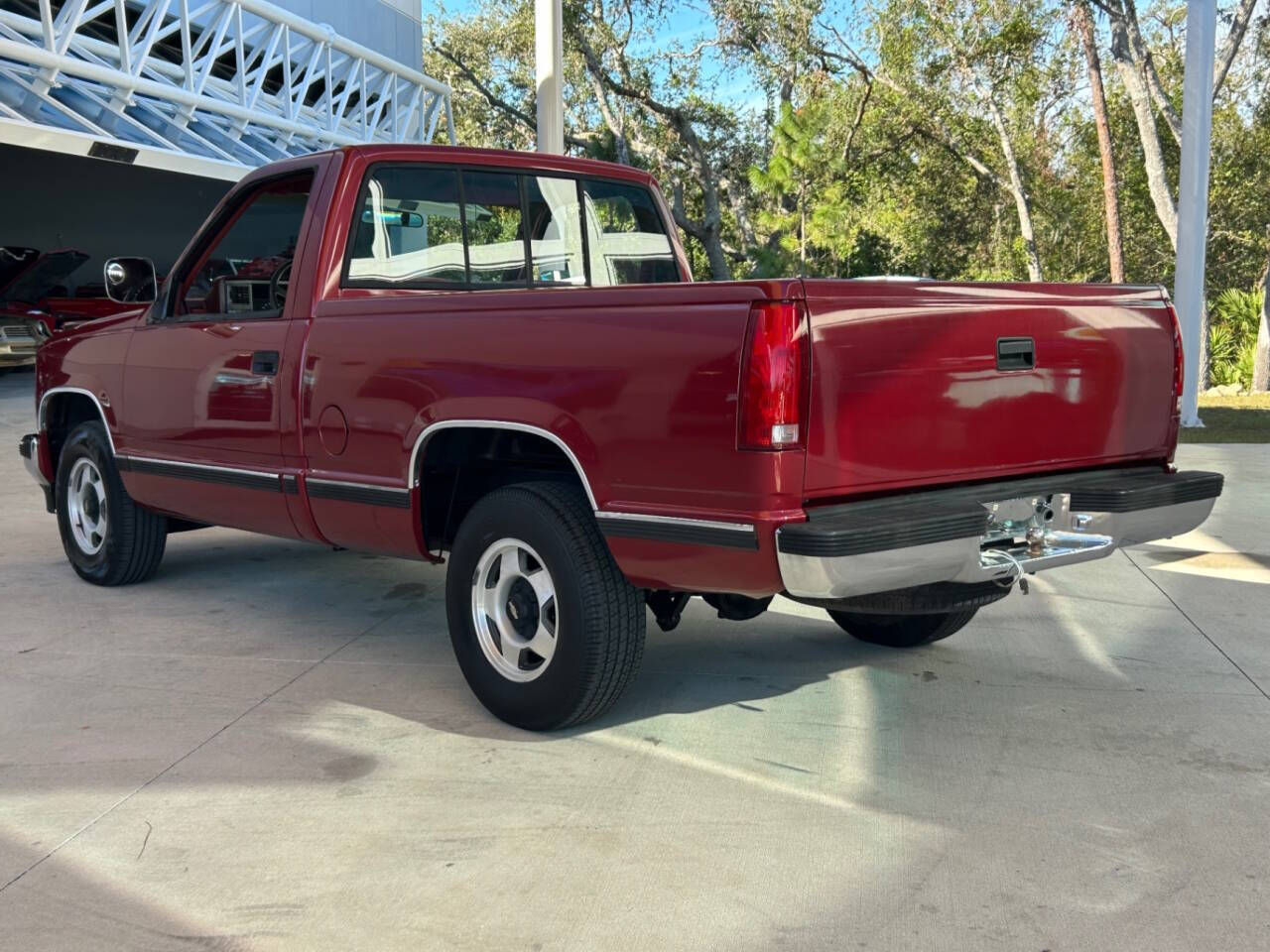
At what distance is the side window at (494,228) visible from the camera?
16.8 ft

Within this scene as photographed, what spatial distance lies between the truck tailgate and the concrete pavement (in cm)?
95

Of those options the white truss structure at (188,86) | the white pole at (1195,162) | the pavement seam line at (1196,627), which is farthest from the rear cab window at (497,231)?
the white truss structure at (188,86)

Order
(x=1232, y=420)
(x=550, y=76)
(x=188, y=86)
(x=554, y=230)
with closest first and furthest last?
(x=554, y=230), (x=550, y=76), (x=1232, y=420), (x=188, y=86)

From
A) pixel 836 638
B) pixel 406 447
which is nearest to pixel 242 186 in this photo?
pixel 406 447

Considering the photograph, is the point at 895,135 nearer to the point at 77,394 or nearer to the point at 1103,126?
the point at 1103,126

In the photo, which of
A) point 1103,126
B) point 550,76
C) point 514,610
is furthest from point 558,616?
point 1103,126

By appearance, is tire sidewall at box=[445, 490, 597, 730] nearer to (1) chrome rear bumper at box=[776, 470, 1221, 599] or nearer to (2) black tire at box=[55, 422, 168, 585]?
(1) chrome rear bumper at box=[776, 470, 1221, 599]

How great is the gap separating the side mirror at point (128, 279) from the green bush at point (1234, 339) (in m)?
20.1

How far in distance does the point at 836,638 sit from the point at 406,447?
216cm

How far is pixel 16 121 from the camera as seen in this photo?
1697 centimetres

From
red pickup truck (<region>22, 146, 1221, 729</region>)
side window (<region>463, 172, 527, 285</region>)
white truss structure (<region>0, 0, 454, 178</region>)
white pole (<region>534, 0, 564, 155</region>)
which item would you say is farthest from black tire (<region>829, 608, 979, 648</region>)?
white truss structure (<region>0, 0, 454, 178</region>)

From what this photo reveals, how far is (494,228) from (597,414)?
1.76 meters

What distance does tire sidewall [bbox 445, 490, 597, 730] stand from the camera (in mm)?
3908

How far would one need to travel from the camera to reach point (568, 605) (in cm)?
392
